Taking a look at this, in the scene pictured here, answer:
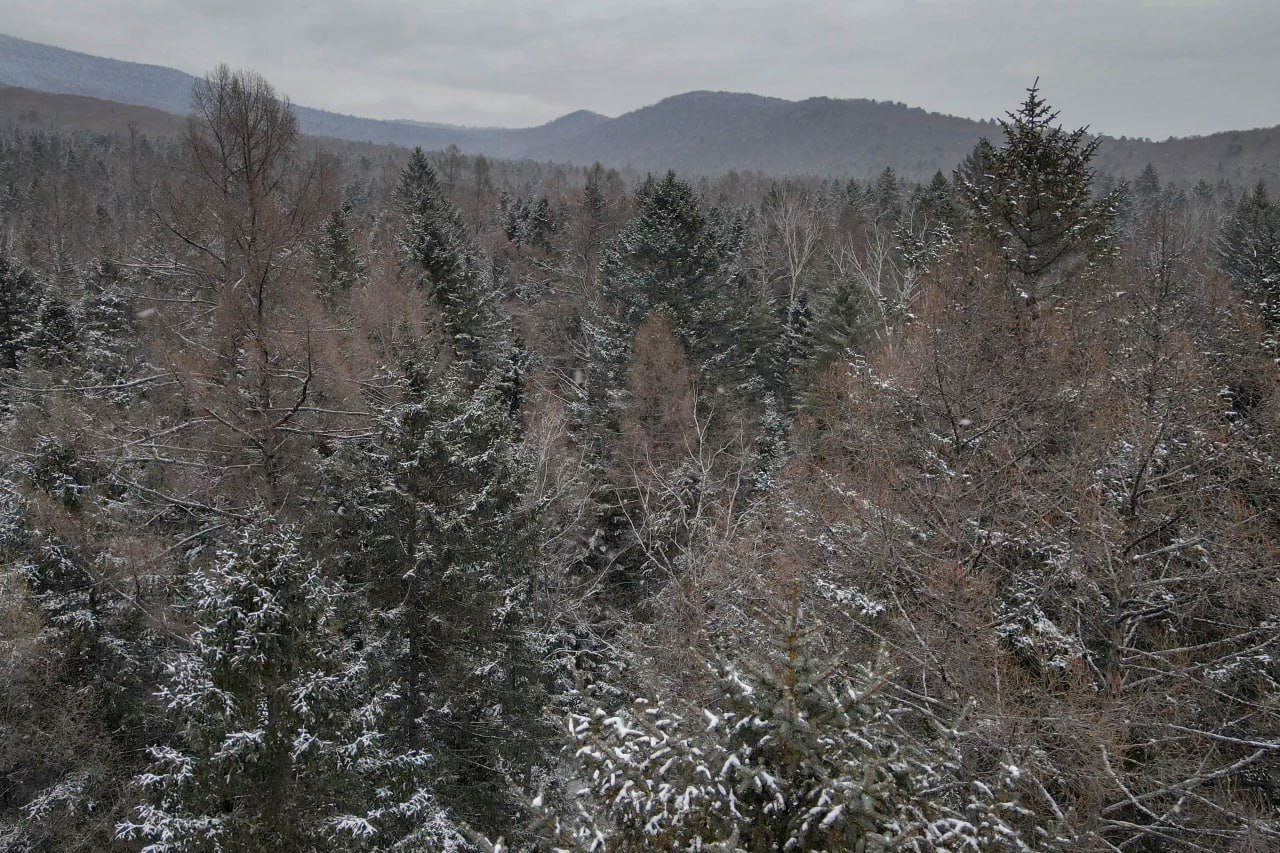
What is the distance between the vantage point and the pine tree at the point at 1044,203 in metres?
13.9

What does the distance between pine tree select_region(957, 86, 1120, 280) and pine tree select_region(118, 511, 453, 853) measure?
14.0 meters

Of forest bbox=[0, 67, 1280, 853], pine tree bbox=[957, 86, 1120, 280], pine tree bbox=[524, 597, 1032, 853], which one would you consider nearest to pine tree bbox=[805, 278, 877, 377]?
forest bbox=[0, 67, 1280, 853]

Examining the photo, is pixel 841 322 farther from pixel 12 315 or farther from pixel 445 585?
pixel 12 315

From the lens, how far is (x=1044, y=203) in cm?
1385

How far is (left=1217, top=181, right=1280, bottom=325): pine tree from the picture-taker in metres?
18.0

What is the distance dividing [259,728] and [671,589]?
1131cm

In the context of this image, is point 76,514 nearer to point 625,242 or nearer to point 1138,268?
point 625,242

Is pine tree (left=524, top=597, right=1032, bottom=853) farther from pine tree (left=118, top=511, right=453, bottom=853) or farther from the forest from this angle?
pine tree (left=118, top=511, right=453, bottom=853)

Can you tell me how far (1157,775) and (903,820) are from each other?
726cm

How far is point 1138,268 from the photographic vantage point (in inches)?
501

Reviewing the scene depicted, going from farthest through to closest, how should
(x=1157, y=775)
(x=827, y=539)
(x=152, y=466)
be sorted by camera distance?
(x=152, y=466) → (x=827, y=539) → (x=1157, y=775)

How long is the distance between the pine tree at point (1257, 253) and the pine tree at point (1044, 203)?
5.54m

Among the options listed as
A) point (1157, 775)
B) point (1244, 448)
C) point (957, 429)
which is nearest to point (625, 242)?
point (957, 429)

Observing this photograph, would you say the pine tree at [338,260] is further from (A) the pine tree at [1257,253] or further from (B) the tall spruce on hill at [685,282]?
(A) the pine tree at [1257,253]
